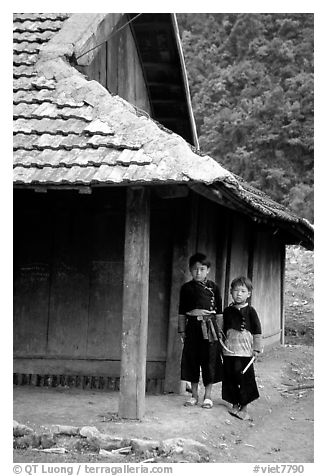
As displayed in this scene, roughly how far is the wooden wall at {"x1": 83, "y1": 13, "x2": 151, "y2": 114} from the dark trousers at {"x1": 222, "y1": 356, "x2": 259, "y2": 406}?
393 centimetres

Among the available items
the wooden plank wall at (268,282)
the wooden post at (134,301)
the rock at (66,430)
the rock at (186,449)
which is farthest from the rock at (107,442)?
the wooden plank wall at (268,282)

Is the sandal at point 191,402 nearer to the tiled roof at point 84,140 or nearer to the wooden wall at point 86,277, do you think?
the wooden wall at point 86,277

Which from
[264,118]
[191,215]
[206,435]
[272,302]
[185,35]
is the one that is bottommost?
[206,435]

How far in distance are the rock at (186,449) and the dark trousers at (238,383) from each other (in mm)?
1506

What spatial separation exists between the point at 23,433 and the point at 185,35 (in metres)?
27.8

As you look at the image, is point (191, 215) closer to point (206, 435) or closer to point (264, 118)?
point (206, 435)

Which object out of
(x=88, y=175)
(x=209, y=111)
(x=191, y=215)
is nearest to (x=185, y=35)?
(x=209, y=111)

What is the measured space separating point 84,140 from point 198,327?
7.69ft

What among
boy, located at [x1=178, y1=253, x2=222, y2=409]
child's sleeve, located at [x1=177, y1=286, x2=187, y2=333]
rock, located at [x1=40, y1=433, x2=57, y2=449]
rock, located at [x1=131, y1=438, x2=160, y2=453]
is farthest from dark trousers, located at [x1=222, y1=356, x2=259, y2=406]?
rock, located at [x1=40, y1=433, x2=57, y2=449]

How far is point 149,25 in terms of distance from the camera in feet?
36.4

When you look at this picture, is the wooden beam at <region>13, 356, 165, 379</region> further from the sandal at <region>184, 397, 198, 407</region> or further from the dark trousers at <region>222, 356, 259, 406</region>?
the dark trousers at <region>222, 356, 259, 406</region>

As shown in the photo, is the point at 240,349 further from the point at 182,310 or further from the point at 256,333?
the point at 182,310

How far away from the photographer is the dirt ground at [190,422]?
6.34m

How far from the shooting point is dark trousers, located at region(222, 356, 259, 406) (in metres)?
7.59
